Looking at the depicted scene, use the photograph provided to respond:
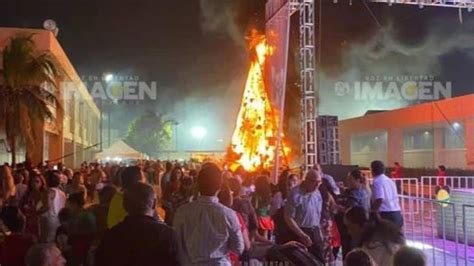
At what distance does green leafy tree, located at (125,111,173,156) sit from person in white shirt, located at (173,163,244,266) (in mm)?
68541

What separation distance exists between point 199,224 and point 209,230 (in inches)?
3.5

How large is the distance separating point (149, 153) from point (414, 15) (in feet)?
137

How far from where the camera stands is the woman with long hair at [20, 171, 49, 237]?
695cm

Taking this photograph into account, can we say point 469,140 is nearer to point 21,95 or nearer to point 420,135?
point 420,135

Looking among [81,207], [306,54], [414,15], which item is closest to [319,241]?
[81,207]

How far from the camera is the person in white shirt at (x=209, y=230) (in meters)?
4.37

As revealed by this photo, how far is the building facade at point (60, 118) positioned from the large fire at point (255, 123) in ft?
20.9

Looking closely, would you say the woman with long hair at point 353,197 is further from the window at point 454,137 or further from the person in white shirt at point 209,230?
the window at point 454,137

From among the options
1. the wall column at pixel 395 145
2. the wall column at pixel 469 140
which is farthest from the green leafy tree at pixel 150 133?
the wall column at pixel 469 140

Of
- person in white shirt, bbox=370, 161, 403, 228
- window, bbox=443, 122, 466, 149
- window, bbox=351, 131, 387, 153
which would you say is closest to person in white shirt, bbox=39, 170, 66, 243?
person in white shirt, bbox=370, 161, 403, 228

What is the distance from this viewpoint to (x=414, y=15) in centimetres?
4419

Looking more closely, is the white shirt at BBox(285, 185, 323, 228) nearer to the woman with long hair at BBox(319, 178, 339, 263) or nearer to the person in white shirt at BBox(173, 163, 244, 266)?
the woman with long hair at BBox(319, 178, 339, 263)

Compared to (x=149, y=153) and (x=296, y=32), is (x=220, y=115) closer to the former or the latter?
(x=149, y=153)

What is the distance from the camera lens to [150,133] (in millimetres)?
74625
